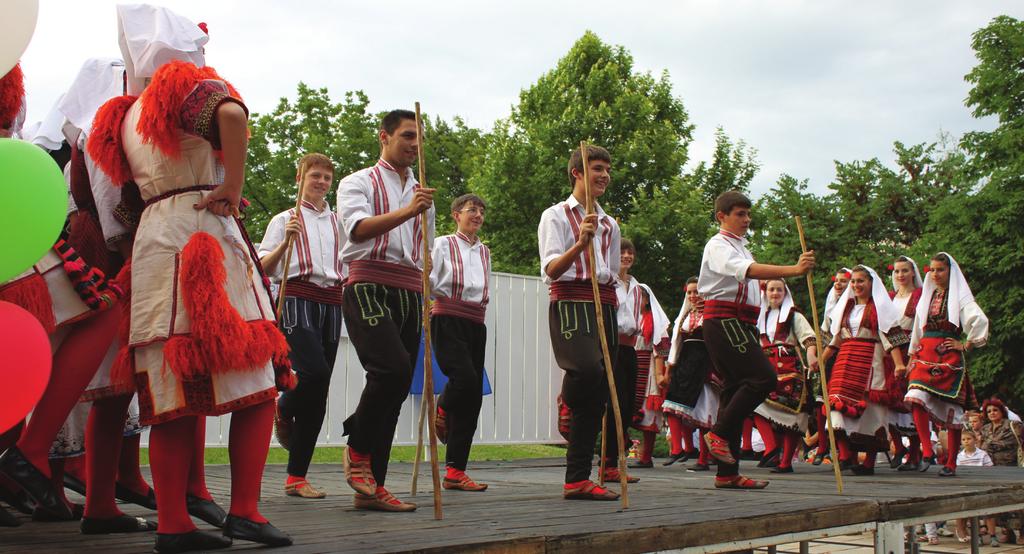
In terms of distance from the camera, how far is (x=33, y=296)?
3.19 meters

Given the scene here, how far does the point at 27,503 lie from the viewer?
3.70 m

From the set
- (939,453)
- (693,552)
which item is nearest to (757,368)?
(693,552)

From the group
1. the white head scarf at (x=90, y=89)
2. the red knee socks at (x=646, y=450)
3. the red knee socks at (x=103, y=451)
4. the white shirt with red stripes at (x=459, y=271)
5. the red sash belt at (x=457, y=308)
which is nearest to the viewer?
the red knee socks at (x=103, y=451)

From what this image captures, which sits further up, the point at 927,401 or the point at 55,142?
the point at 55,142

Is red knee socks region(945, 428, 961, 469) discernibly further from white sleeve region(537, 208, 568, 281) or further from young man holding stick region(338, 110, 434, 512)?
young man holding stick region(338, 110, 434, 512)

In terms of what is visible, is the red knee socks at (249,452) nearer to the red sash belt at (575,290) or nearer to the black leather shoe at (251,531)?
the black leather shoe at (251,531)

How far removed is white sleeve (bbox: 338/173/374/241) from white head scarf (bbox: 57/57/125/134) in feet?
3.31

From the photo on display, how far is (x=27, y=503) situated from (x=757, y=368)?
380 cm

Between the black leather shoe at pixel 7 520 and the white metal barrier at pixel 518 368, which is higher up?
the white metal barrier at pixel 518 368

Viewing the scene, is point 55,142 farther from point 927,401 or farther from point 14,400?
point 927,401

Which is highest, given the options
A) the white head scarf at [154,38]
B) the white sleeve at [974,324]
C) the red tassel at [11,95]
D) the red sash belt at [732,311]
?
the white head scarf at [154,38]

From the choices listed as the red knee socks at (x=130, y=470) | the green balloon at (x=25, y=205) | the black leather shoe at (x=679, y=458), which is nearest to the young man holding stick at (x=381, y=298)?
the red knee socks at (x=130, y=470)

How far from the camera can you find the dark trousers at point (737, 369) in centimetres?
558

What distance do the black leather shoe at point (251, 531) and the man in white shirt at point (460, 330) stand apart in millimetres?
2937
